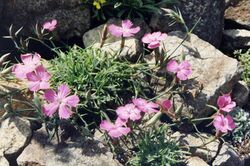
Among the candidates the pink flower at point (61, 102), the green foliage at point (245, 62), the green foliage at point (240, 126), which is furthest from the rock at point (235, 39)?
the pink flower at point (61, 102)

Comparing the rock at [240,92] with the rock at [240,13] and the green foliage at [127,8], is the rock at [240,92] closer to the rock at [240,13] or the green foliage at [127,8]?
the rock at [240,13]

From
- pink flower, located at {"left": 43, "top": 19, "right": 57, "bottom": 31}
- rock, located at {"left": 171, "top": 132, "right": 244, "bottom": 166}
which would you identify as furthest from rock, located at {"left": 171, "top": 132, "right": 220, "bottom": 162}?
pink flower, located at {"left": 43, "top": 19, "right": 57, "bottom": 31}

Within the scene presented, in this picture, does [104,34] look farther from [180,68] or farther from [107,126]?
[107,126]

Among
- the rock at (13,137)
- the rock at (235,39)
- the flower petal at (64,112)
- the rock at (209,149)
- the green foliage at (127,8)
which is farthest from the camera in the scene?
the rock at (235,39)

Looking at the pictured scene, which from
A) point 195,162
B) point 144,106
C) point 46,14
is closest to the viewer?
point 144,106

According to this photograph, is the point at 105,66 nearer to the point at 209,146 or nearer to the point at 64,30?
the point at 64,30

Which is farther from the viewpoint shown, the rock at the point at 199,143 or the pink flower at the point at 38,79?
the rock at the point at 199,143

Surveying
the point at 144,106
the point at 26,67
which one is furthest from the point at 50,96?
the point at 144,106
